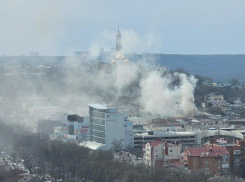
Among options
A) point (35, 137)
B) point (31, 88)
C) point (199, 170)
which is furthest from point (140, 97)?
point (199, 170)

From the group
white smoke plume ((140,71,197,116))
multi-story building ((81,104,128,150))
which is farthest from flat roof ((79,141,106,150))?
white smoke plume ((140,71,197,116))

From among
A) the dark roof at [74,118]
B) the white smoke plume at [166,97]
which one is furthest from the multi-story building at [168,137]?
the white smoke plume at [166,97]

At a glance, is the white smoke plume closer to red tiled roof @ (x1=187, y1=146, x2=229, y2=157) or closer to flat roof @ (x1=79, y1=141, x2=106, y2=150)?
flat roof @ (x1=79, y1=141, x2=106, y2=150)

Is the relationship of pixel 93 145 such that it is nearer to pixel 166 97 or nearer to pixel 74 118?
pixel 74 118

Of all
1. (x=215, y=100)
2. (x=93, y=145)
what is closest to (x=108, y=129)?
(x=93, y=145)

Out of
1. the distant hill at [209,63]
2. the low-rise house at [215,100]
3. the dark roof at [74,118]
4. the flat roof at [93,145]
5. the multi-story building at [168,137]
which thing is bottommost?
the flat roof at [93,145]

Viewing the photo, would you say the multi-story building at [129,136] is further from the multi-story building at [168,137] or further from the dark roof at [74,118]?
the dark roof at [74,118]
